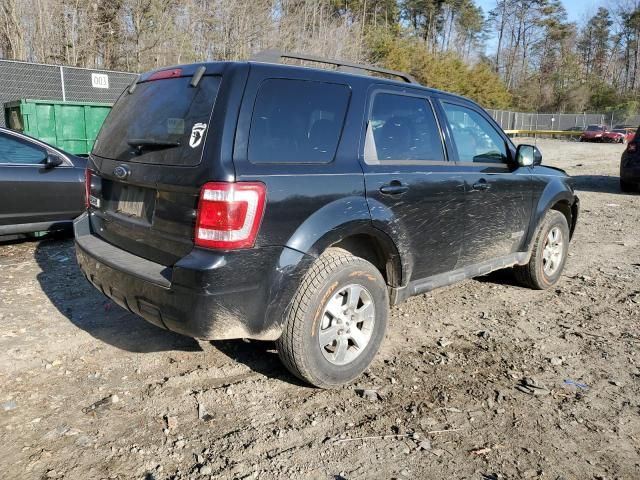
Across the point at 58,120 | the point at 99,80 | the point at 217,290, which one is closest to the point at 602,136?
the point at 99,80

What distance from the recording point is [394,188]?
11.2 feet

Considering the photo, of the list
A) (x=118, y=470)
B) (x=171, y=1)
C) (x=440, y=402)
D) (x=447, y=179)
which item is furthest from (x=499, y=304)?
(x=171, y=1)

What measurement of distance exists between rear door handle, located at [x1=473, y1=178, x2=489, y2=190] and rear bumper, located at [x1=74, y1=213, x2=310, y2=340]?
5.99 feet

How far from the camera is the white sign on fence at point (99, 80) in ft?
45.8

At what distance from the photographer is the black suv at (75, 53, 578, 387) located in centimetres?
271

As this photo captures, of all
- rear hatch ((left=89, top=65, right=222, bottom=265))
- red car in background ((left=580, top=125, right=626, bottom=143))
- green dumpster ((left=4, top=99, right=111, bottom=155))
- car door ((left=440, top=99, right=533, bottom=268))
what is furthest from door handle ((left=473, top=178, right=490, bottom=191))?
red car in background ((left=580, top=125, right=626, bottom=143))

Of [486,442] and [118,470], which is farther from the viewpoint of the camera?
[486,442]

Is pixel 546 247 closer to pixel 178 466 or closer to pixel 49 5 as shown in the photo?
pixel 178 466

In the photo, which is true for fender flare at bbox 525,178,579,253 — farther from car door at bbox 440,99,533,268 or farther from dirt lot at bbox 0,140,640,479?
dirt lot at bbox 0,140,640,479

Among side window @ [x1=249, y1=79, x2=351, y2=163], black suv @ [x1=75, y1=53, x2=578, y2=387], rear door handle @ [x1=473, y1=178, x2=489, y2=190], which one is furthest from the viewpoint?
rear door handle @ [x1=473, y1=178, x2=489, y2=190]

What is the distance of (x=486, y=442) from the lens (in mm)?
2785

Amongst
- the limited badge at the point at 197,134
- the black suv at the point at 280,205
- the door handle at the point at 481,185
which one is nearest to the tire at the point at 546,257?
the door handle at the point at 481,185

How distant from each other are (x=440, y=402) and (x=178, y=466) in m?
1.53

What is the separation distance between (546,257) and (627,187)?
8.74m
